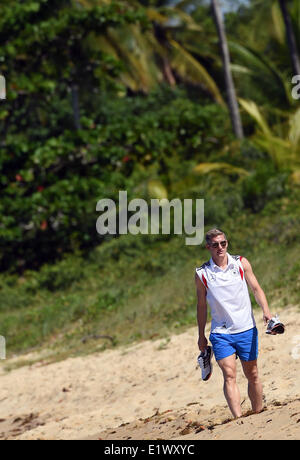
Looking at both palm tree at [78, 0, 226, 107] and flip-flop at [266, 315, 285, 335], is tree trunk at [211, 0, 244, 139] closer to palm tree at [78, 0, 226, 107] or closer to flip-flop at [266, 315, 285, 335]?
palm tree at [78, 0, 226, 107]

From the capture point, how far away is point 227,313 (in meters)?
5.54

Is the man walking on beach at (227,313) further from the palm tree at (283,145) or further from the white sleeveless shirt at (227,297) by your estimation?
the palm tree at (283,145)

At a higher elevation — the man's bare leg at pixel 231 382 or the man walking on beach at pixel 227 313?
the man walking on beach at pixel 227 313

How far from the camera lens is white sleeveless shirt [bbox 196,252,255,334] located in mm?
5547

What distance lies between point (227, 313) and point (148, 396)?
9.16 ft

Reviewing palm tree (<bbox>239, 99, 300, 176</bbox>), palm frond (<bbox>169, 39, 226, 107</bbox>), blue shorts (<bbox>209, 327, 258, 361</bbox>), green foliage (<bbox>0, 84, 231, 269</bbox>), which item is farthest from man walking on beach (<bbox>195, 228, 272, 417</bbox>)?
palm frond (<bbox>169, 39, 226, 107</bbox>)

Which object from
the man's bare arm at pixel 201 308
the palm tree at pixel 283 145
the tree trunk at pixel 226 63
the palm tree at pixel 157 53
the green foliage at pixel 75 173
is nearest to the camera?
the man's bare arm at pixel 201 308

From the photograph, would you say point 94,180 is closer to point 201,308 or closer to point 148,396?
point 148,396

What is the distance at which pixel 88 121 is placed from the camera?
17.1m

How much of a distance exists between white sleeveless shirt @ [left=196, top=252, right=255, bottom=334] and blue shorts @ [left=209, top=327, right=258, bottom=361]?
37 mm

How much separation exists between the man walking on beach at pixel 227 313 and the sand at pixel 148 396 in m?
0.39

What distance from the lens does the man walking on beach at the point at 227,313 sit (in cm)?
552

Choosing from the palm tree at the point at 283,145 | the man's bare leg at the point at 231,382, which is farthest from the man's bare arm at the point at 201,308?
the palm tree at the point at 283,145
